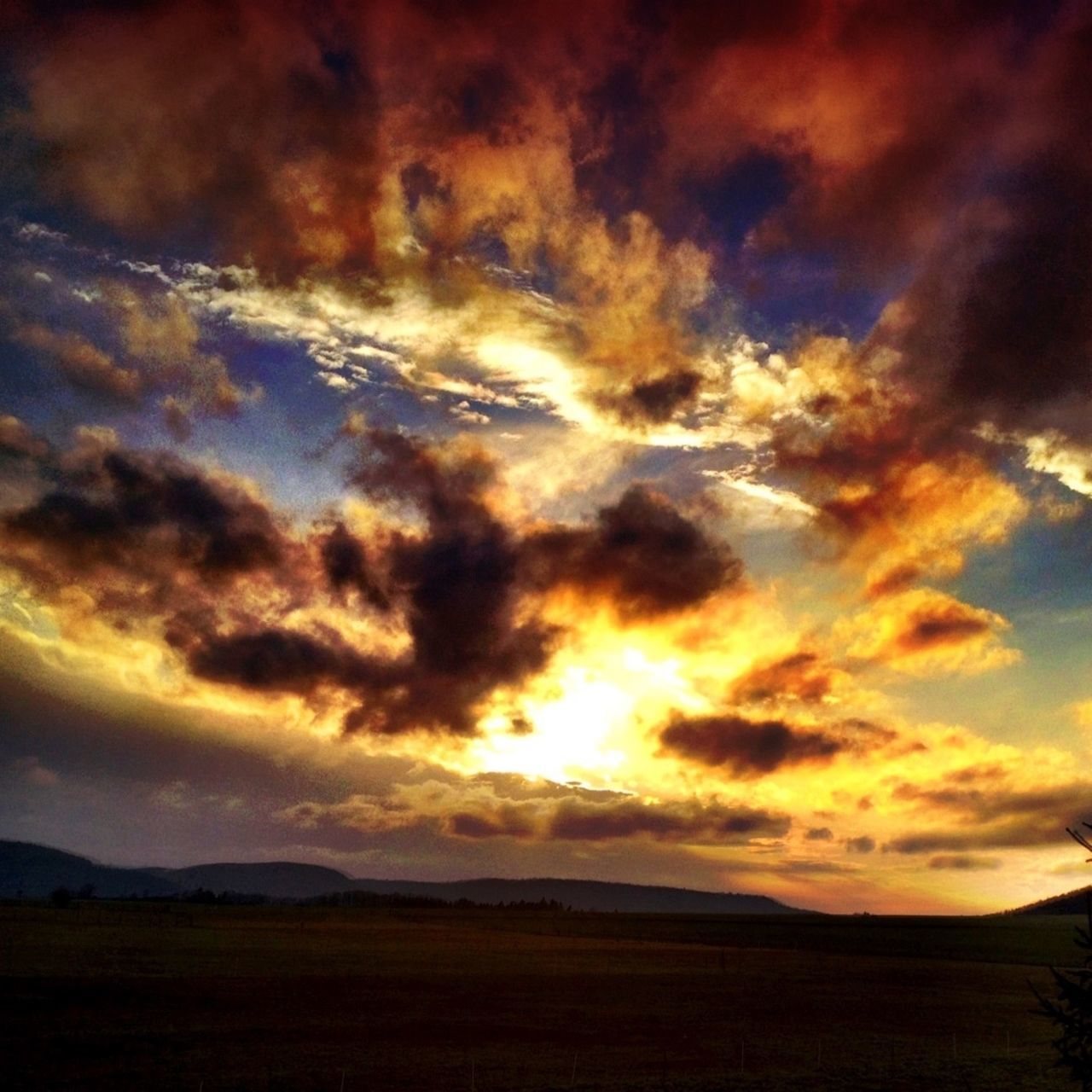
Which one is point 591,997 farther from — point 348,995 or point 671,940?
point 671,940

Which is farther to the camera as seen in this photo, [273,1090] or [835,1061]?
[835,1061]

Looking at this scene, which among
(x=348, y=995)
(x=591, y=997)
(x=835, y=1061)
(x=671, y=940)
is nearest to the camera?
(x=835, y=1061)

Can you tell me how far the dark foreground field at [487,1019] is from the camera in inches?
1601

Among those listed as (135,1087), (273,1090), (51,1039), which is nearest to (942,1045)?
(273,1090)

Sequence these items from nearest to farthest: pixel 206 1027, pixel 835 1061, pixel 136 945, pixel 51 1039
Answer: pixel 51 1039, pixel 835 1061, pixel 206 1027, pixel 136 945

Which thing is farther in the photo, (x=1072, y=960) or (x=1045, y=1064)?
(x=1072, y=960)

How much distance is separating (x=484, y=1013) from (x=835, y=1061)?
904 inches

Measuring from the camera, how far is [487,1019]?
57.7 metres

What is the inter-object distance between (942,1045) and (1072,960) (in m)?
87.9

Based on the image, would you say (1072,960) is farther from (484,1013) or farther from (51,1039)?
(51,1039)

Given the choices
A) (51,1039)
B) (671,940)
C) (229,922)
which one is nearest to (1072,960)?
(671,940)

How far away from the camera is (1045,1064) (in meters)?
46.6

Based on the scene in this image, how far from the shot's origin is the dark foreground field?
40656mm

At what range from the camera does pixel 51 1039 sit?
1731 inches
